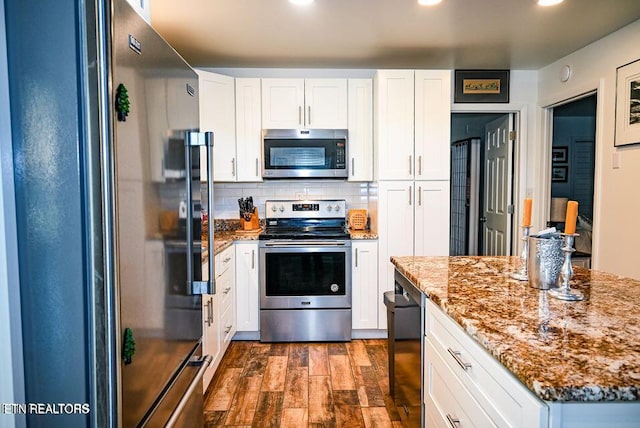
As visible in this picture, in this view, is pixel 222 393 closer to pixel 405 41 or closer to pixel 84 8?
pixel 84 8

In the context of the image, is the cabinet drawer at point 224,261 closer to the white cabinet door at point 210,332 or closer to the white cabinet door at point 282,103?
the white cabinet door at point 210,332

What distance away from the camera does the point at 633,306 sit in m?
1.23

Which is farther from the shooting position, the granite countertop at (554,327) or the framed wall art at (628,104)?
the framed wall art at (628,104)

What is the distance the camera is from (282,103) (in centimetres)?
339

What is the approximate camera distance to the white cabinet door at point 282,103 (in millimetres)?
3369

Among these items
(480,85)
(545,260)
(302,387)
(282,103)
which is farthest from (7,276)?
(480,85)

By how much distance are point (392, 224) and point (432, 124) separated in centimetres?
90

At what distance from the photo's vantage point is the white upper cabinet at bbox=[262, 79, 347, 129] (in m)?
3.38

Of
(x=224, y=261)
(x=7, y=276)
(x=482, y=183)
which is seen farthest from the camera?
(x=482, y=183)

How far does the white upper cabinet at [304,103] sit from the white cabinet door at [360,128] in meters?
0.07

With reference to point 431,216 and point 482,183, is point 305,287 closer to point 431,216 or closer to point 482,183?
point 431,216

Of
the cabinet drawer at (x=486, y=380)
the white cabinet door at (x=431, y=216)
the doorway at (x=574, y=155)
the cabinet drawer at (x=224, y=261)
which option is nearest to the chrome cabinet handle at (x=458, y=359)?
the cabinet drawer at (x=486, y=380)

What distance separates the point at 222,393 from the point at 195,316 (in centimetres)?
121

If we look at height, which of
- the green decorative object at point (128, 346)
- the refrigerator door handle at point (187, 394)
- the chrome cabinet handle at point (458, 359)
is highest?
the green decorative object at point (128, 346)
